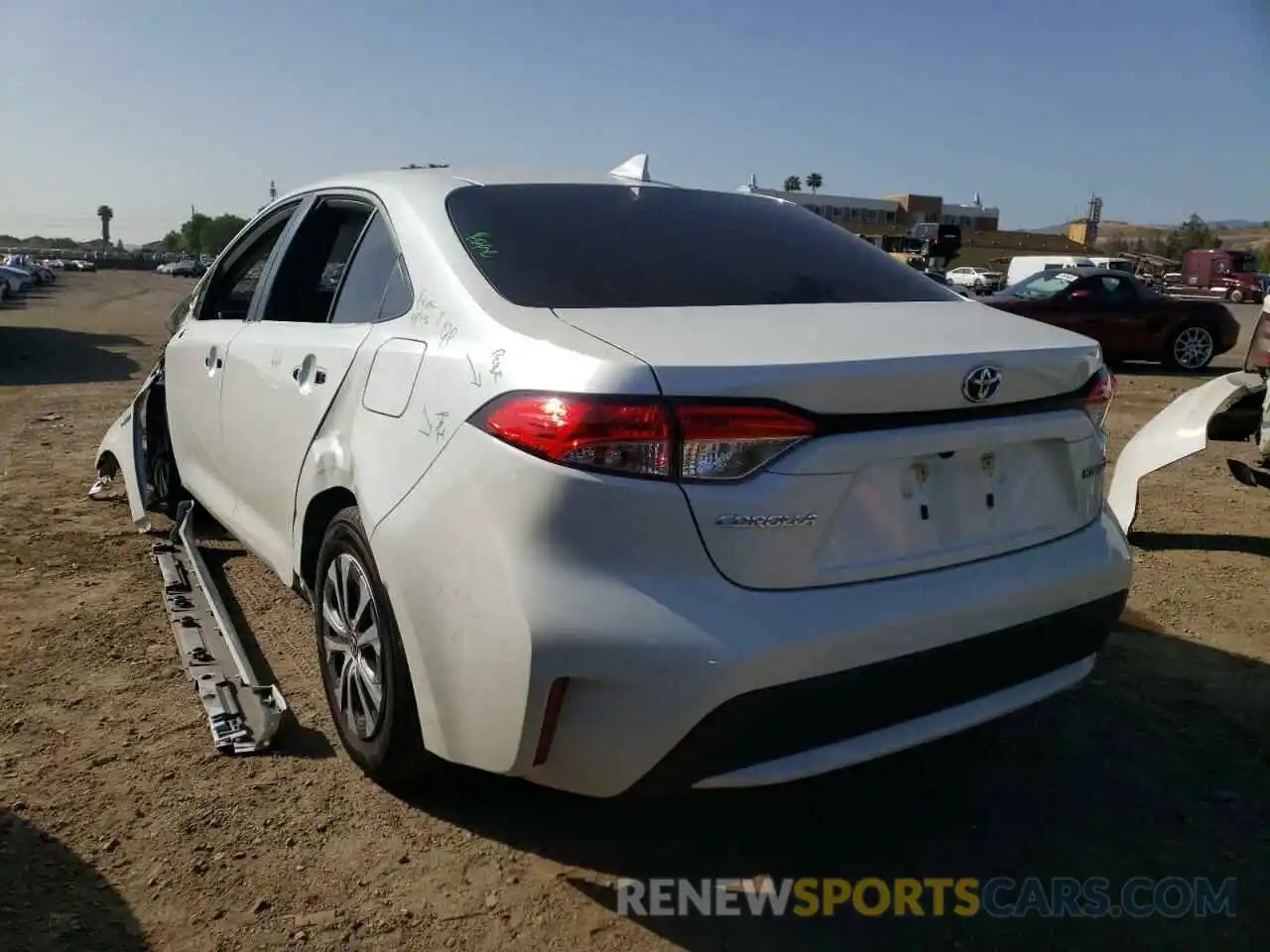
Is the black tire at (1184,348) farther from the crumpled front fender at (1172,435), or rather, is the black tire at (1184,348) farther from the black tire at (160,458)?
the black tire at (160,458)

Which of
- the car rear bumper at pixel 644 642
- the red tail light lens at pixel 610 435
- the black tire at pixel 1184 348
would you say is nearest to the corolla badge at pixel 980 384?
the car rear bumper at pixel 644 642

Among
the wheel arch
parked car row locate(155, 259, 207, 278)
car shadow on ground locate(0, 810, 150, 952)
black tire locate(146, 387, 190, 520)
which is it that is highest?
the wheel arch

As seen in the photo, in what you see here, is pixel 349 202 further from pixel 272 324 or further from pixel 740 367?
pixel 740 367

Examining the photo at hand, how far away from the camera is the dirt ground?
226 cm

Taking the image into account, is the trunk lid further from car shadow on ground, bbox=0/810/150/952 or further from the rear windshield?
car shadow on ground, bbox=0/810/150/952

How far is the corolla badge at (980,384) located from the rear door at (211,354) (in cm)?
251

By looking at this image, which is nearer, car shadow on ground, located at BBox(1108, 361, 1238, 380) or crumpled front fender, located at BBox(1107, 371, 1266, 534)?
crumpled front fender, located at BBox(1107, 371, 1266, 534)

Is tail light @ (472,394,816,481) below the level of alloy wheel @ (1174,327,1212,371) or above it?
above

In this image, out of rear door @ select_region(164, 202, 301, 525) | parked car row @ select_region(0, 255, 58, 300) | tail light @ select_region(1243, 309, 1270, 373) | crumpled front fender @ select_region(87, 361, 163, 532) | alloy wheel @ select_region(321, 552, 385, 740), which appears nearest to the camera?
alloy wheel @ select_region(321, 552, 385, 740)

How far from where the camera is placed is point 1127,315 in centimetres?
1355

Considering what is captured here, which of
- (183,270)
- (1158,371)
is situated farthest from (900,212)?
(1158,371)

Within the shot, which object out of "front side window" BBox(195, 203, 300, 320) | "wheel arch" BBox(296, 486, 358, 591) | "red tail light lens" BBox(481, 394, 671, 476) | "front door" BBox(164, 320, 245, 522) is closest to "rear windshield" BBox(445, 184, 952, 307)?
"red tail light lens" BBox(481, 394, 671, 476)

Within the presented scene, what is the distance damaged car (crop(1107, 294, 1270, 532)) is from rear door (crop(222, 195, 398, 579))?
150 inches

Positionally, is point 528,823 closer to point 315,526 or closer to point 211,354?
point 315,526
